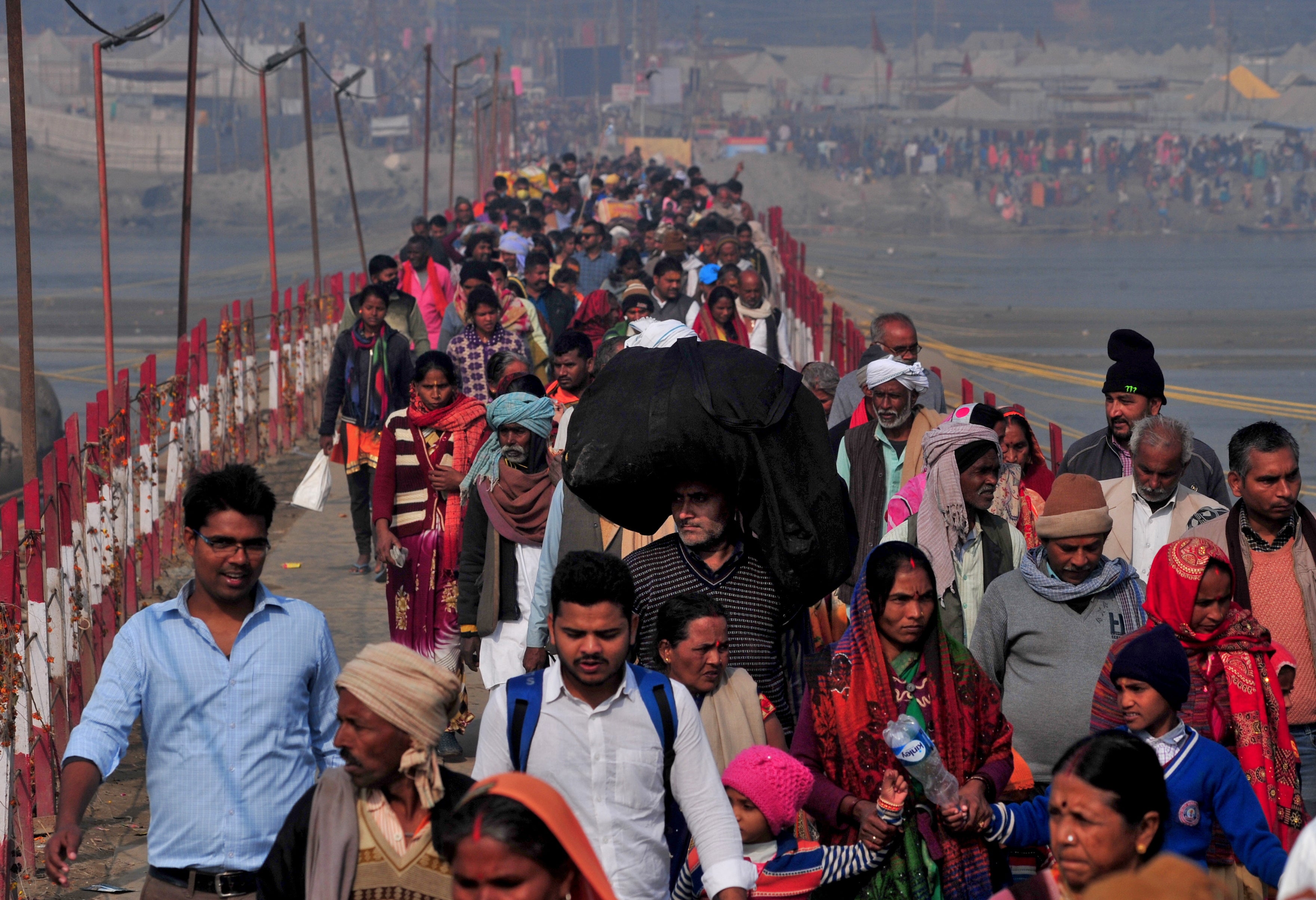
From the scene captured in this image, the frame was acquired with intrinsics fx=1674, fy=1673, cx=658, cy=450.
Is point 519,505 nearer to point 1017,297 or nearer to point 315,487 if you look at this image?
point 315,487

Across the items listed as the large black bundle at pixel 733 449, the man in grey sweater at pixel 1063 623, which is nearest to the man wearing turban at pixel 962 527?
the man in grey sweater at pixel 1063 623

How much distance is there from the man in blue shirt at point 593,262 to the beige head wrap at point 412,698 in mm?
13212

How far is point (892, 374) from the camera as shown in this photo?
6.27 meters

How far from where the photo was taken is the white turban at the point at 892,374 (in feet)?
20.5

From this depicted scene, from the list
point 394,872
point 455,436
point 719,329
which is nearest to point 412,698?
point 394,872

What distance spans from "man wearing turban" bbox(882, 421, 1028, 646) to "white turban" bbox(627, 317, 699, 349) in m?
0.87

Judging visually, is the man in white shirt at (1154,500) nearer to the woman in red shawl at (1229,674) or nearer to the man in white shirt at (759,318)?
the woman in red shawl at (1229,674)

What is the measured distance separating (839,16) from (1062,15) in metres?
28.3

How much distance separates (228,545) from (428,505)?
11.1ft

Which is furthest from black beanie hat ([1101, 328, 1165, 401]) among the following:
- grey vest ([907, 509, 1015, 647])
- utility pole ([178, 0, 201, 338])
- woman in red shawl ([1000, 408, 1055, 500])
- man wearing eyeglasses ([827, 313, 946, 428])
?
utility pole ([178, 0, 201, 338])

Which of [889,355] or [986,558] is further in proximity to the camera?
[889,355]

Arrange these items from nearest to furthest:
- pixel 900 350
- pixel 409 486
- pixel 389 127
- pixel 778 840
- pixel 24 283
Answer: pixel 778 840 < pixel 409 486 < pixel 900 350 < pixel 24 283 < pixel 389 127

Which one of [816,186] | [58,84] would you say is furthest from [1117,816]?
[58,84]

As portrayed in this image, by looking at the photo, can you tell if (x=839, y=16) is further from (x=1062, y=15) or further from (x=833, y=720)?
(x=833, y=720)
